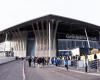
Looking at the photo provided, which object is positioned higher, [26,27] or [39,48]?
[26,27]

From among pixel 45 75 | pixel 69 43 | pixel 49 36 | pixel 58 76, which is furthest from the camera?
pixel 69 43

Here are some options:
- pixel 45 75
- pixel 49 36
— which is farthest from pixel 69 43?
pixel 45 75

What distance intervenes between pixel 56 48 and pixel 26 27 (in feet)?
42.6

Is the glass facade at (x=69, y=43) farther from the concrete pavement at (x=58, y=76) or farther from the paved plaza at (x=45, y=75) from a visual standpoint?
the concrete pavement at (x=58, y=76)

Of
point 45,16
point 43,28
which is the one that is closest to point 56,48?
point 43,28

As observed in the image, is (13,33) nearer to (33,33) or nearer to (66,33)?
(33,33)

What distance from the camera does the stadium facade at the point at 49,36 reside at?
85294 millimetres

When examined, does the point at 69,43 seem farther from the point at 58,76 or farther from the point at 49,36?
the point at 58,76

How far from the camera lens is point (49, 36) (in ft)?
283

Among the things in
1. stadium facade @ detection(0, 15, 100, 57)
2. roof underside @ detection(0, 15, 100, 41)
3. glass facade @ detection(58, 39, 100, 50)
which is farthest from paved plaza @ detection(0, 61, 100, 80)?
glass facade @ detection(58, 39, 100, 50)

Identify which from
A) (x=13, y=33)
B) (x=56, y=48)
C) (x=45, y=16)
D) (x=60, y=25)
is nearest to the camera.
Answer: (x=45, y=16)

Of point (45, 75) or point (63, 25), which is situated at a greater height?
point (63, 25)

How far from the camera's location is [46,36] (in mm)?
93812

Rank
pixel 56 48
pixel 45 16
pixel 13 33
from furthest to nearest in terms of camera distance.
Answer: pixel 13 33 < pixel 56 48 < pixel 45 16
